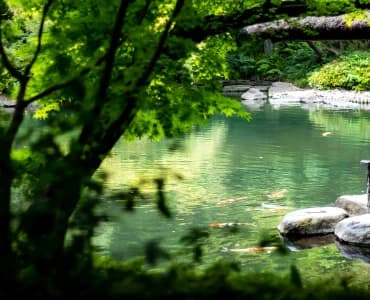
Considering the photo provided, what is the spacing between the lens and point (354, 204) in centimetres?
979

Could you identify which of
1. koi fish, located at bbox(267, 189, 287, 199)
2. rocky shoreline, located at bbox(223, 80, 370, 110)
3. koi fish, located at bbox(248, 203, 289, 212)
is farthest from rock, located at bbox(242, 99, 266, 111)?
koi fish, located at bbox(248, 203, 289, 212)

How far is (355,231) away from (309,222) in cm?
73

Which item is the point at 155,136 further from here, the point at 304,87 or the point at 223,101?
the point at 304,87

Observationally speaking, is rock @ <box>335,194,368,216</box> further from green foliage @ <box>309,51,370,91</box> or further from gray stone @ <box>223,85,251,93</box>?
gray stone @ <box>223,85,251,93</box>

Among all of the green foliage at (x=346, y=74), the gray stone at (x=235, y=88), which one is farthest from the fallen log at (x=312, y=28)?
the gray stone at (x=235, y=88)

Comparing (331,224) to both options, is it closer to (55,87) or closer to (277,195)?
(277,195)

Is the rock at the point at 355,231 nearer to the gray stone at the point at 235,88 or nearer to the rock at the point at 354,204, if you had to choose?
the rock at the point at 354,204

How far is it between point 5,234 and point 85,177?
264mm

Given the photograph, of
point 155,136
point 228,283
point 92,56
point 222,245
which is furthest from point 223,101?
point 222,245

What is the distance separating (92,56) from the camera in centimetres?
290

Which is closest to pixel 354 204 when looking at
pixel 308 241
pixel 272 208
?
pixel 272 208

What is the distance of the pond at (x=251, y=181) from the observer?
7609 mm

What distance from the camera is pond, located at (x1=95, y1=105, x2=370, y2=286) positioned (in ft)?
25.0

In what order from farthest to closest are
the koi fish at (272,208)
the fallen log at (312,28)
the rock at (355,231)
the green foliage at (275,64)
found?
the green foliage at (275,64) < the koi fish at (272,208) < the rock at (355,231) < the fallen log at (312,28)
